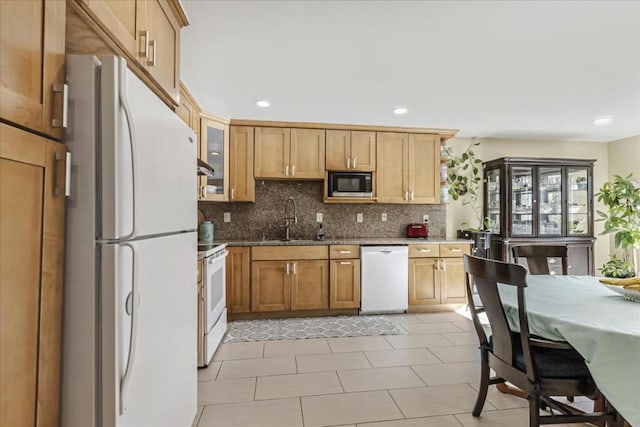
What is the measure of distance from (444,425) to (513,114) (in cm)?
334

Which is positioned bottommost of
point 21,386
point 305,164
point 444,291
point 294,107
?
point 444,291

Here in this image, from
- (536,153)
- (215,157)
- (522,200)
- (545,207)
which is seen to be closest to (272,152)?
(215,157)

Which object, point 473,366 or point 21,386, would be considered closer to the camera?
point 21,386

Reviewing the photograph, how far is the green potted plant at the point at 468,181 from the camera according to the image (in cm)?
466

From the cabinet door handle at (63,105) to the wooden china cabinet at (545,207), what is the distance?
4748 mm

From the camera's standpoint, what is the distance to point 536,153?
491cm

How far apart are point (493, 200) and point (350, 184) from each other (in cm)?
224

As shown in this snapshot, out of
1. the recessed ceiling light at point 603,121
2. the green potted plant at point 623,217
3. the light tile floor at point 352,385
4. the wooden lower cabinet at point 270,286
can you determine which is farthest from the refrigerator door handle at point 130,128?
the green potted plant at point 623,217

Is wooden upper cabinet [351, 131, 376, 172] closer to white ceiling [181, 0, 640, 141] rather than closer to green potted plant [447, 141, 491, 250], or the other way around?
white ceiling [181, 0, 640, 141]

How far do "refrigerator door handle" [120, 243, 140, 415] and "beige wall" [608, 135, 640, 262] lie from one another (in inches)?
250

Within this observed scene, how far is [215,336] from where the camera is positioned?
2.76m

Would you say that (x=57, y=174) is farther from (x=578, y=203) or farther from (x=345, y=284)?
(x=578, y=203)

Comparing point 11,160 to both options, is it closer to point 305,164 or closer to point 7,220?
point 7,220

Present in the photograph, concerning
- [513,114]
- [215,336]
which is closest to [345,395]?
[215,336]
